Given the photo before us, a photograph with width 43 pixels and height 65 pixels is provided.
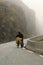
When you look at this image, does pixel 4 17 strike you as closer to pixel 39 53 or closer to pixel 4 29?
pixel 4 29

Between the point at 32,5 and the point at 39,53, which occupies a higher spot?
the point at 32,5

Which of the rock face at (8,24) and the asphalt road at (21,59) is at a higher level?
the rock face at (8,24)

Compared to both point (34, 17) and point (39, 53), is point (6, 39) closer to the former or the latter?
point (39, 53)

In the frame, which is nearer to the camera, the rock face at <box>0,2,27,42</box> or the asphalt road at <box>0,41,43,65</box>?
the asphalt road at <box>0,41,43,65</box>

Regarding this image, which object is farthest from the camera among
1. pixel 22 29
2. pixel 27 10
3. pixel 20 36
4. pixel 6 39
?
pixel 27 10

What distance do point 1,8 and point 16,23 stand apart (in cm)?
453

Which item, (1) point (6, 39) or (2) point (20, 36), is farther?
(1) point (6, 39)

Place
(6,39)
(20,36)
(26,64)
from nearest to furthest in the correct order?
(26,64)
(20,36)
(6,39)

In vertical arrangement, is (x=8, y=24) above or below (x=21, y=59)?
above

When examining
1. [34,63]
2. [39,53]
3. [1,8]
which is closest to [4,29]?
[1,8]

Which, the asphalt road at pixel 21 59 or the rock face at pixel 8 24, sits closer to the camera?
the asphalt road at pixel 21 59

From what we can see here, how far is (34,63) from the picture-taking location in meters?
9.77

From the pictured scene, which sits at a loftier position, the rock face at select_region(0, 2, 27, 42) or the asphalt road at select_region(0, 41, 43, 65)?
the rock face at select_region(0, 2, 27, 42)

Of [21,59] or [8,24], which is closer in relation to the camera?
[21,59]
